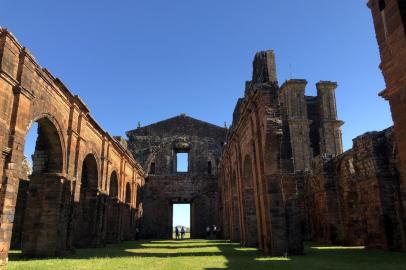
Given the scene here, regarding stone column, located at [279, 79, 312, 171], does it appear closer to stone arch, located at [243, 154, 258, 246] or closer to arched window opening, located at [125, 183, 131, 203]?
stone arch, located at [243, 154, 258, 246]

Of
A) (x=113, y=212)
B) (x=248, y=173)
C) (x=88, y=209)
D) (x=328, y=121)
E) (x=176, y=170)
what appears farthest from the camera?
(x=176, y=170)

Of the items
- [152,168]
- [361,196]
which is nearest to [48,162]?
[361,196]

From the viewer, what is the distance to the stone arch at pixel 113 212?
2192 cm

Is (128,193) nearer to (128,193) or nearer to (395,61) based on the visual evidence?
(128,193)

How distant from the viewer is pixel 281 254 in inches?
472

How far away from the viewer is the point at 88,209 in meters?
18.2

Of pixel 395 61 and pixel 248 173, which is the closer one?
pixel 395 61

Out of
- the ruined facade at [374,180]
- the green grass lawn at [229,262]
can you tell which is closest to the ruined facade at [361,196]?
the ruined facade at [374,180]

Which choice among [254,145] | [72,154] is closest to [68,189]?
[72,154]

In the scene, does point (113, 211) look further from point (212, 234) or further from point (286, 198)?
point (286, 198)

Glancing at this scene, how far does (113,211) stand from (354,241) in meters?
13.7

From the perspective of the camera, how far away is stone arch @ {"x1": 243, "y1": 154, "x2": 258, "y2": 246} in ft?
56.3

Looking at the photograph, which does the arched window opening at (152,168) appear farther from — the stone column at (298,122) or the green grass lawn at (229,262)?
the green grass lawn at (229,262)

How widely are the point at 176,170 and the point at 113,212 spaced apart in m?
11.8
